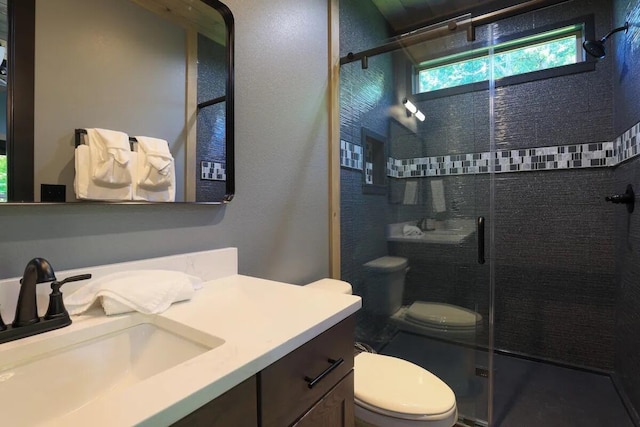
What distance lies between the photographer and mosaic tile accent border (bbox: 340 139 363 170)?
6.59 feet

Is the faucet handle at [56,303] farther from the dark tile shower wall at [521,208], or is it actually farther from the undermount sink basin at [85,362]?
the dark tile shower wall at [521,208]

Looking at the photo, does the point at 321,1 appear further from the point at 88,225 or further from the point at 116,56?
the point at 88,225

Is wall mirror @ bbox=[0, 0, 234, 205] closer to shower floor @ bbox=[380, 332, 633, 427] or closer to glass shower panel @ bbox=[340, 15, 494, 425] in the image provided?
glass shower panel @ bbox=[340, 15, 494, 425]

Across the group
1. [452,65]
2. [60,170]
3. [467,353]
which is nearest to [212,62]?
[60,170]

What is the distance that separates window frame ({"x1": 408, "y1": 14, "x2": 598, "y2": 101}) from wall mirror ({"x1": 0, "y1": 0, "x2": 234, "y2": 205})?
1.54 metres

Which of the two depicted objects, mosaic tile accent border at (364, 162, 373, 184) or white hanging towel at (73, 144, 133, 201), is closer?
white hanging towel at (73, 144, 133, 201)

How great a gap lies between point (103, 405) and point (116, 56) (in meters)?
0.92

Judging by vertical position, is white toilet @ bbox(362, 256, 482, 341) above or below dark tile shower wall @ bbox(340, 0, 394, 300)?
below

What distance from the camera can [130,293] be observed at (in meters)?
0.77

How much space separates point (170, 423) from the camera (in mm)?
431

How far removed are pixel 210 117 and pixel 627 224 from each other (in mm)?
2338

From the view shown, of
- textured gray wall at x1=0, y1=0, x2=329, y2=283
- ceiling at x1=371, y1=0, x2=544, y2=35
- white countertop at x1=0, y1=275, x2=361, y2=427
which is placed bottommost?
white countertop at x1=0, y1=275, x2=361, y2=427

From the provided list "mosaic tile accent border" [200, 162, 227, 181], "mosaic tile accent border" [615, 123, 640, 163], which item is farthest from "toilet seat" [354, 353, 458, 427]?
"mosaic tile accent border" [615, 123, 640, 163]

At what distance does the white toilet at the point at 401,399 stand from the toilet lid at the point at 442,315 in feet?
2.45
